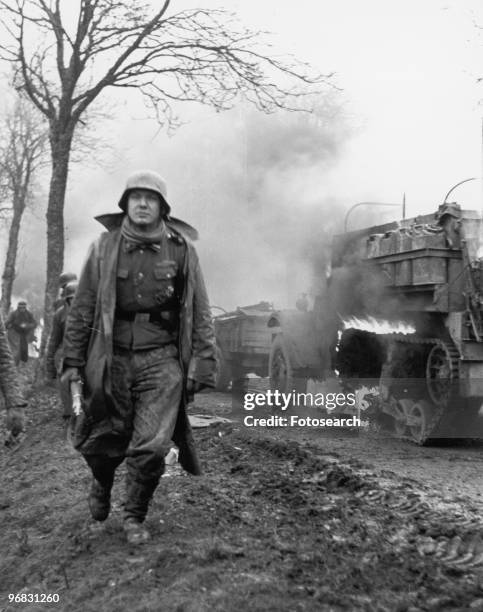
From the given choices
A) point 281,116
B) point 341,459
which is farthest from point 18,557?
point 281,116

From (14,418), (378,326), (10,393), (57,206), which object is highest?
(57,206)

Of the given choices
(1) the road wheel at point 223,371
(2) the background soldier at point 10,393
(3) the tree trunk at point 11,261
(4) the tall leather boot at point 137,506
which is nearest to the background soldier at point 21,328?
(3) the tree trunk at point 11,261

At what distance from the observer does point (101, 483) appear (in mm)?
5160

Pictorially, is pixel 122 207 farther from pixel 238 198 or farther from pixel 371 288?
pixel 238 198

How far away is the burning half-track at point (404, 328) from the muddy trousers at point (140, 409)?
228 inches

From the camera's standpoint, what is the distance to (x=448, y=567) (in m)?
4.16

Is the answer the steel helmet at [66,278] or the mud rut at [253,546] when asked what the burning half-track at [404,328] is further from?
the steel helmet at [66,278]

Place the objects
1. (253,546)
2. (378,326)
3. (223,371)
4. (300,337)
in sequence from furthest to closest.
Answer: (223,371)
(300,337)
(378,326)
(253,546)

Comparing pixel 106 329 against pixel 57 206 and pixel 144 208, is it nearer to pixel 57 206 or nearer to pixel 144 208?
pixel 144 208

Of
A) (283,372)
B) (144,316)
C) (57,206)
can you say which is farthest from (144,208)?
(57,206)

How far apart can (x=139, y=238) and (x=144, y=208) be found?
0.58ft

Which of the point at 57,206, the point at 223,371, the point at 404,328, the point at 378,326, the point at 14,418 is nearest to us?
the point at 14,418

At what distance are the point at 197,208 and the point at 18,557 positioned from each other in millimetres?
27881

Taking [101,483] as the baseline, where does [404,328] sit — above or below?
above
